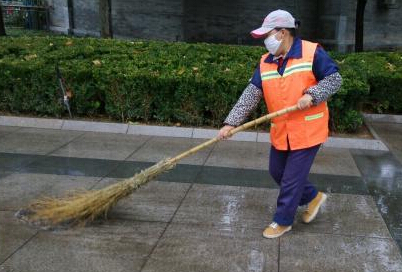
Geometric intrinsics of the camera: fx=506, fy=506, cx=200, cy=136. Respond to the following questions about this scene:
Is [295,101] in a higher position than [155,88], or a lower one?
higher

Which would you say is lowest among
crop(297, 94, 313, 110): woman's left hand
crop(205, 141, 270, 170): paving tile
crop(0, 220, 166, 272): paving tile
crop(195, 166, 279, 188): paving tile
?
crop(205, 141, 270, 170): paving tile

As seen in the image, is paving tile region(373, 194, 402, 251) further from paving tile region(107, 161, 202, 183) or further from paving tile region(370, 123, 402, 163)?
paving tile region(107, 161, 202, 183)

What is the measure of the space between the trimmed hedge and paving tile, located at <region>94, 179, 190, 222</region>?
211cm

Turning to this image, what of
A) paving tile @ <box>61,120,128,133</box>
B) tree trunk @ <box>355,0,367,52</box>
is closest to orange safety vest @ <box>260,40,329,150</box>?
paving tile @ <box>61,120,128,133</box>

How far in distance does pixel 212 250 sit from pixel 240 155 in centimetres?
244

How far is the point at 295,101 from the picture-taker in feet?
12.1

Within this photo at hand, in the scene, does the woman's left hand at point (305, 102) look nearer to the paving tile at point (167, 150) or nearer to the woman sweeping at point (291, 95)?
the woman sweeping at point (291, 95)

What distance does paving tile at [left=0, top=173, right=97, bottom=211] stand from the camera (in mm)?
4562

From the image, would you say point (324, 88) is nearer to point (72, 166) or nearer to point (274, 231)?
point (274, 231)

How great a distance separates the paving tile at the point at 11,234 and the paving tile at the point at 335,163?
306 centimetres

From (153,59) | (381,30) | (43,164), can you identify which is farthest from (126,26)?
(43,164)

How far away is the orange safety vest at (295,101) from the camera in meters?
3.65

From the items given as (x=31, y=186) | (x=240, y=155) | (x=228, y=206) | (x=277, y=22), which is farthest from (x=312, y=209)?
(x=31, y=186)

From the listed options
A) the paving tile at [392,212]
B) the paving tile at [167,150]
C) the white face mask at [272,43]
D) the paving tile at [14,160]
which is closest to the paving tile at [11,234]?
the paving tile at [14,160]
